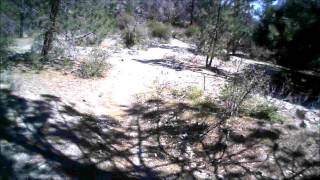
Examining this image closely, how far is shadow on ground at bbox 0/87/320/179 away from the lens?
Answer: 14.0 ft

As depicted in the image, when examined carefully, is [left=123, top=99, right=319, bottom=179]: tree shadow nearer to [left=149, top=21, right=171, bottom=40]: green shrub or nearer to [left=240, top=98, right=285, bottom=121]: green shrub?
[left=240, top=98, right=285, bottom=121]: green shrub

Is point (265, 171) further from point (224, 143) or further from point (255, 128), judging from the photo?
point (255, 128)

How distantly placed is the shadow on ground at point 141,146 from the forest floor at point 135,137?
12 mm

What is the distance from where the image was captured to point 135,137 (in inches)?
213

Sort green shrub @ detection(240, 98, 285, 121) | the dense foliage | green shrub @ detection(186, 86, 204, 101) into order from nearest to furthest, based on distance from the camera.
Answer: green shrub @ detection(240, 98, 285, 121), green shrub @ detection(186, 86, 204, 101), the dense foliage

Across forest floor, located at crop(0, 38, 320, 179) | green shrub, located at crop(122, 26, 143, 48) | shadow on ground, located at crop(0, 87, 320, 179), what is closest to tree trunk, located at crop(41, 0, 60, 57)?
forest floor, located at crop(0, 38, 320, 179)

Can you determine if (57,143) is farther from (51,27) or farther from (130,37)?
(130,37)

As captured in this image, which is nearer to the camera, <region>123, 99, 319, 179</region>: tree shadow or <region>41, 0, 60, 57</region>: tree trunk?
<region>123, 99, 319, 179</region>: tree shadow

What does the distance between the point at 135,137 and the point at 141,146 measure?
1.01ft

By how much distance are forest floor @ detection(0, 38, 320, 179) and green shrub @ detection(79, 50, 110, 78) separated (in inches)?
20.4

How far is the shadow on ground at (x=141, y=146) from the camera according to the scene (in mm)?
4273

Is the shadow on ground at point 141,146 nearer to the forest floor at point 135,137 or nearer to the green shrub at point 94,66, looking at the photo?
the forest floor at point 135,137

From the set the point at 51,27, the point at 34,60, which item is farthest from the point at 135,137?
the point at 51,27

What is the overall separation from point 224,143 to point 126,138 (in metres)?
1.35
